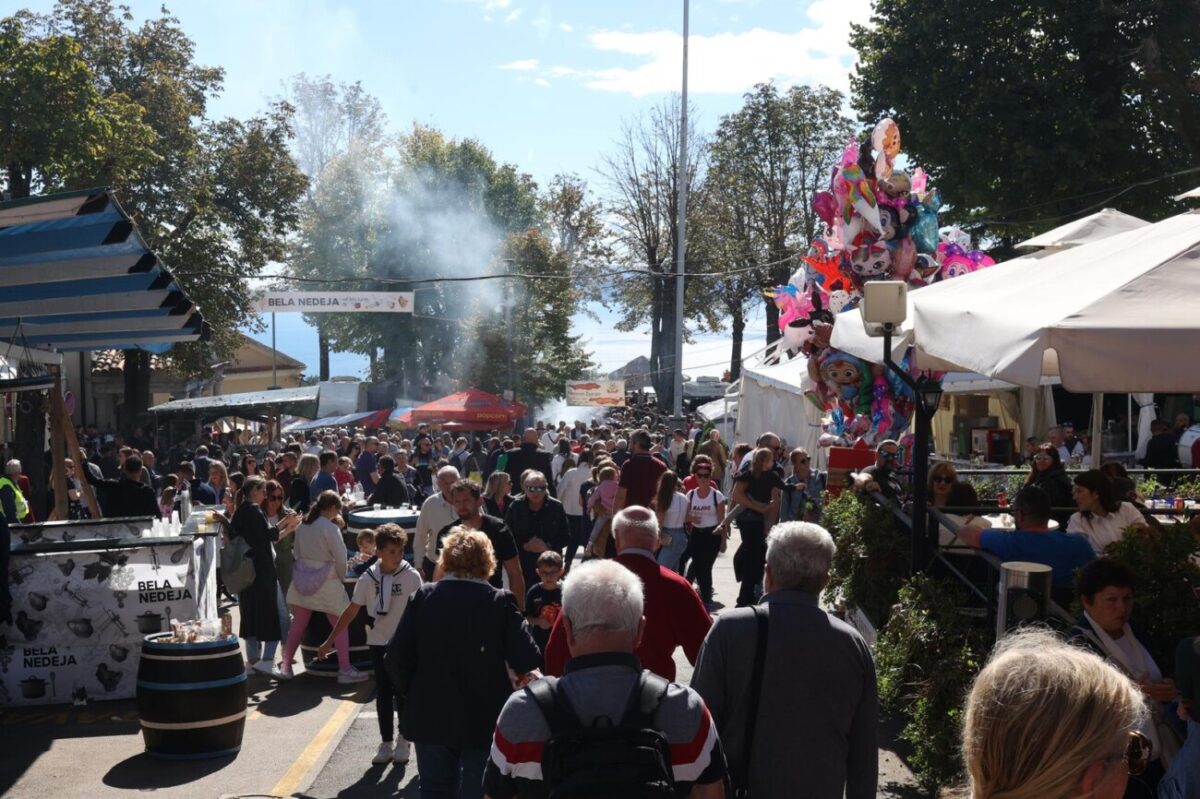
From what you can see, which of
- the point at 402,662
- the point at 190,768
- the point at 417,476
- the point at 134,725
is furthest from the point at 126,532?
the point at 417,476

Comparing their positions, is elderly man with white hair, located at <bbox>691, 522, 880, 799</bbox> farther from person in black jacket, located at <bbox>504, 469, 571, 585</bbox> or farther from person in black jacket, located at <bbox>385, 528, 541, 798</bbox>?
person in black jacket, located at <bbox>504, 469, 571, 585</bbox>

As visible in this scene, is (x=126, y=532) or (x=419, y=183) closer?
(x=126, y=532)

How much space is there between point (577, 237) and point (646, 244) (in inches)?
378

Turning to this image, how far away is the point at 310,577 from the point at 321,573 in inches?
3.8

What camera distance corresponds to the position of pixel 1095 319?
18.3 ft

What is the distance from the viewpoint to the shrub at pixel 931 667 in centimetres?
646

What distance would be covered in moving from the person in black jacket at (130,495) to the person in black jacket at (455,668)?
9753mm

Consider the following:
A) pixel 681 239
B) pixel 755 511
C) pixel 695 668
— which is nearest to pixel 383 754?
pixel 695 668

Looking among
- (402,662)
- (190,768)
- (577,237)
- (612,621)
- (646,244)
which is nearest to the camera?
(612,621)

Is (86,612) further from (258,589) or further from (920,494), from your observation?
(920,494)

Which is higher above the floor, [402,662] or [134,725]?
[402,662]

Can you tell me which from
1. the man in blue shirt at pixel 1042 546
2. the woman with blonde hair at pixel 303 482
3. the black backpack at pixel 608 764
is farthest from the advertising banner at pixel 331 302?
the black backpack at pixel 608 764

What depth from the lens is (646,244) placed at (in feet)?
190

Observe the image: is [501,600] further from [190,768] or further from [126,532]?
[126,532]
